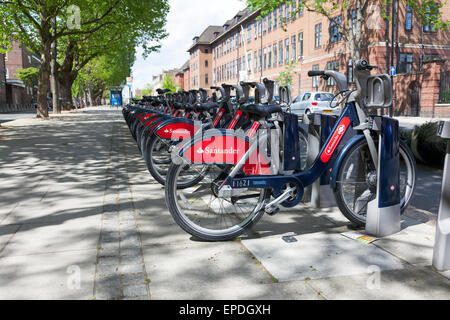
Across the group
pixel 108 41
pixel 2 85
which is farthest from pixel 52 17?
pixel 2 85

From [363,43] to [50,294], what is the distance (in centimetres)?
3389

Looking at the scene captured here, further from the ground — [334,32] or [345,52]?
[334,32]

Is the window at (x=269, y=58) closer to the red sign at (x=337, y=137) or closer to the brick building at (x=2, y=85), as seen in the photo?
the brick building at (x=2, y=85)

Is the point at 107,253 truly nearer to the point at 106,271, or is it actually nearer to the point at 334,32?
the point at 106,271

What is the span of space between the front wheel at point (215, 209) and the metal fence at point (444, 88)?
2668 centimetres

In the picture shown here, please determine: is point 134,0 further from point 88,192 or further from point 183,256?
point 183,256

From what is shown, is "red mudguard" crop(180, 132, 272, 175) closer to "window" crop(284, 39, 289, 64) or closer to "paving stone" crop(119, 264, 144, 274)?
"paving stone" crop(119, 264, 144, 274)

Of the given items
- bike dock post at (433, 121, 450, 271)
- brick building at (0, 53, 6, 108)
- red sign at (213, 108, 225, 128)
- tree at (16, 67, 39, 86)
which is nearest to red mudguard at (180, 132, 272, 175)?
bike dock post at (433, 121, 450, 271)

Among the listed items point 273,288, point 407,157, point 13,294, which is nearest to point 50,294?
point 13,294

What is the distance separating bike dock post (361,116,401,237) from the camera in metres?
3.67

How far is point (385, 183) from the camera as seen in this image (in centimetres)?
368

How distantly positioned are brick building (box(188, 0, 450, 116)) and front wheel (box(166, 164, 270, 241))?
56.8ft

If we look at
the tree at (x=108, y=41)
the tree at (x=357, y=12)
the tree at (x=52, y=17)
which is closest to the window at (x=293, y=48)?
the tree at (x=357, y=12)

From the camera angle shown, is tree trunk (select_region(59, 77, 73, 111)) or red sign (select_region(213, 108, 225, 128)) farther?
tree trunk (select_region(59, 77, 73, 111))
